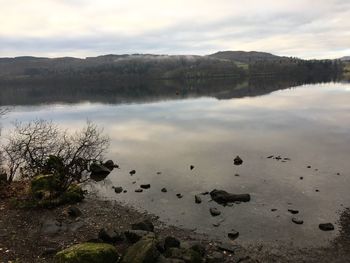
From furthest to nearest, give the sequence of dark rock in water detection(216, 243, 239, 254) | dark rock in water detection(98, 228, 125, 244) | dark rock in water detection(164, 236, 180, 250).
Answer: dark rock in water detection(98, 228, 125, 244) < dark rock in water detection(216, 243, 239, 254) < dark rock in water detection(164, 236, 180, 250)

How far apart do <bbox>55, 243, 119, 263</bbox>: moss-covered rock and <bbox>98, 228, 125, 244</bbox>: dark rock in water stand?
276cm

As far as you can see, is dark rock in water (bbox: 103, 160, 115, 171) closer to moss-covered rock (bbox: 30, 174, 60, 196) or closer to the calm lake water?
the calm lake water

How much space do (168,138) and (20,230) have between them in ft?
108

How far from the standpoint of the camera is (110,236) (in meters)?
21.4

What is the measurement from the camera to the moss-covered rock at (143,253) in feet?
58.2

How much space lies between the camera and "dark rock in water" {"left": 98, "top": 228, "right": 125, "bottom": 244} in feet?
70.3

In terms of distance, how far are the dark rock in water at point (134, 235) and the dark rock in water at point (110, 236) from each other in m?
0.39

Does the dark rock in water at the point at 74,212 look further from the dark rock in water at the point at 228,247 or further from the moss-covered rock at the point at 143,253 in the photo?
the dark rock in water at the point at 228,247

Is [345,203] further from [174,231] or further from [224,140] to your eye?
[224,140]

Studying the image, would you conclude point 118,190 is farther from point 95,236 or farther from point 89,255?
point 89,255

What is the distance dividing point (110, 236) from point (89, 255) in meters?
3.77

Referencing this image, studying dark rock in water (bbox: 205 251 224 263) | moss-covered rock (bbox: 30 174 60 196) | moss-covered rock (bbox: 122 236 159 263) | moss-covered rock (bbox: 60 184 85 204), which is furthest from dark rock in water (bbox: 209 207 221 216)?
moss-covered rock (bbox: 30 174 60 196)

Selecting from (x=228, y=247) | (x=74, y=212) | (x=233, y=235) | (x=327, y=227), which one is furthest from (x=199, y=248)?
(x=74, y=212)

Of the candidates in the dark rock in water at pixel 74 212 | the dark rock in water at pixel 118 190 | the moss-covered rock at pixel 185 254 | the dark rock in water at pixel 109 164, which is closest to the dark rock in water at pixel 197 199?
the dark rock in water at pixel 118 190
